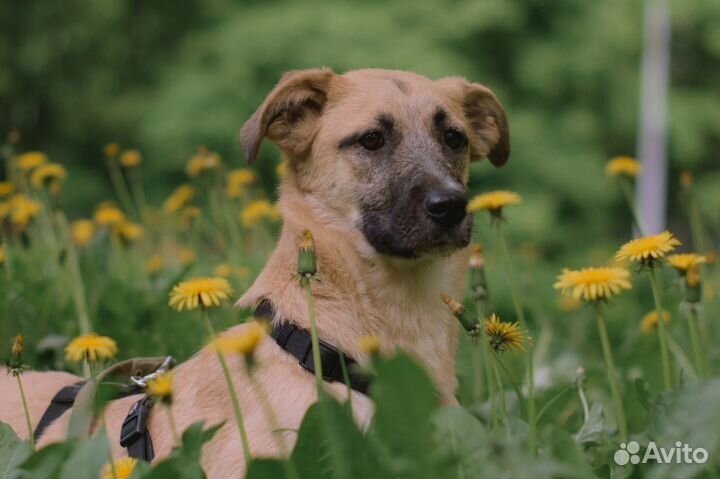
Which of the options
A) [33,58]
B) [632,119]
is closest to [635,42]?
[632,119]

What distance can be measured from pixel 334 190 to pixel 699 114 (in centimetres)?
1287

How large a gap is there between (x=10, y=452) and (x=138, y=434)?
482 millimetres

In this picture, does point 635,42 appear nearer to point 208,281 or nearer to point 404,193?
point 404,193

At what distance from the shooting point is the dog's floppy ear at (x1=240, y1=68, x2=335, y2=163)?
133 inches

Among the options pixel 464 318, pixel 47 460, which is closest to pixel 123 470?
pixel 47 460

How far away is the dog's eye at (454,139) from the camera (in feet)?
11.4

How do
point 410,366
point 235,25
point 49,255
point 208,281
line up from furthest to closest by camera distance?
point 235,25 < point 49,255 < point 208,281 < point 410,366

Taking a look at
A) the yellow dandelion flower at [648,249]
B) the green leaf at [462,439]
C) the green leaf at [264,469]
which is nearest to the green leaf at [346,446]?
the green leaf at [264,469]

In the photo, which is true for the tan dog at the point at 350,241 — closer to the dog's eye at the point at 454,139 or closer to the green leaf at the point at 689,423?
the dog's eye at the point at 454,139

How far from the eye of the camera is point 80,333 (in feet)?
13.0

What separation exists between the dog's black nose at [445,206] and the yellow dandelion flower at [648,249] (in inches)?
30.1

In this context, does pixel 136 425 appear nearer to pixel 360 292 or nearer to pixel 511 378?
pixel 360 292

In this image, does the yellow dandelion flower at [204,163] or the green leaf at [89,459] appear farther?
the yellow dandelion flower at [204,163]

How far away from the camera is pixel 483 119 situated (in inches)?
152
